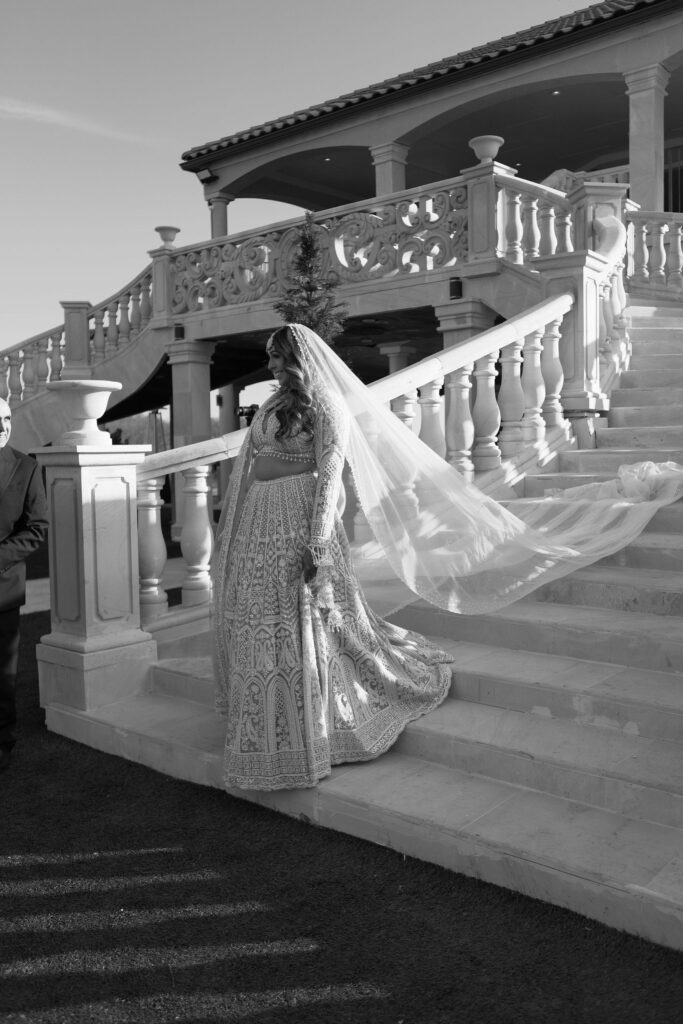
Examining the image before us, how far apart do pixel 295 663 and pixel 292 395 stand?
3.62 feet

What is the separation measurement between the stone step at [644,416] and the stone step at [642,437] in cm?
6

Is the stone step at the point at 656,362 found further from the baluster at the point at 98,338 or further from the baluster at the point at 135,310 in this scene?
the baluster at the point at 98,338

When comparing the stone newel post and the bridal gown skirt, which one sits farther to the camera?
the stone newel post

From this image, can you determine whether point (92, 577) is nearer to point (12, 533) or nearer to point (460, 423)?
point (12, 533)

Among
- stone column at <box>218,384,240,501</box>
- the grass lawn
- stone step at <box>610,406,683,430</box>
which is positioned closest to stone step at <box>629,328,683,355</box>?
stone step at <box>610,406,683,430</box>

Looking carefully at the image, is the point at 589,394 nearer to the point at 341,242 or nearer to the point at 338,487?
the point at 338,487

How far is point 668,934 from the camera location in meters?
2.69

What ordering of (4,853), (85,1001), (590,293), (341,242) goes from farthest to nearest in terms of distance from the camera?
(341,242)
(590,293)
(4,853)
(85,1001)

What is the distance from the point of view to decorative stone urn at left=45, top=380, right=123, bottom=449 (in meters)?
4.91

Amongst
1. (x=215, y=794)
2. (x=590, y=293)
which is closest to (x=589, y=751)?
(x=215, y=794)

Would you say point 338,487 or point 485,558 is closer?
point 338,487

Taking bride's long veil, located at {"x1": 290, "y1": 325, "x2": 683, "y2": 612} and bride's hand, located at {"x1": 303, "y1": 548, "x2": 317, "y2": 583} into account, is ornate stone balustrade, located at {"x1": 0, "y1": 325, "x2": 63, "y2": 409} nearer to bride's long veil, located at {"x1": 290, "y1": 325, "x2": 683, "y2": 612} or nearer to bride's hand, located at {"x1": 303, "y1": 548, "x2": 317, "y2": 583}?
bride's long veil, located at {"x1": 290, "y1": 325, "x2": 683, "y2": 612}

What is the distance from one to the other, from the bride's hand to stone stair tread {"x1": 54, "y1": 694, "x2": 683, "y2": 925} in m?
0.80

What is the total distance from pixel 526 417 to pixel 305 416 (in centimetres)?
331
